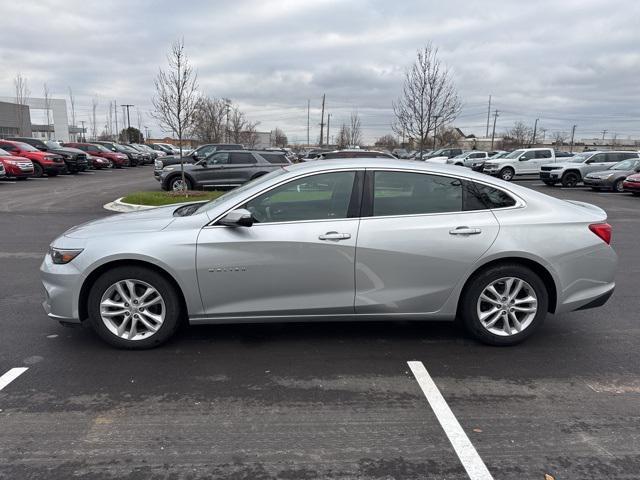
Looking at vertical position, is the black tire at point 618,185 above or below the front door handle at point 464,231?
below

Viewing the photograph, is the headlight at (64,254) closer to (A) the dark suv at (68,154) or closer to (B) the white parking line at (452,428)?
(B) the white parking line at (452,428)

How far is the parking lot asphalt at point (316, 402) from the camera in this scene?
277 centimetres

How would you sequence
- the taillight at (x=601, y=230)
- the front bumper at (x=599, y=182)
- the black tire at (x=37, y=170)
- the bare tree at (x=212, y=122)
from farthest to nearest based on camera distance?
the bare tree at (x=212, y=122), the black tire at (x=37, y=170), the front bumper at (x=599, y=182), the taillight at (x=601, y=230)

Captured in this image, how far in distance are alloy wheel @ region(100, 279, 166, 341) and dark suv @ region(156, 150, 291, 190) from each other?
1333 centimetres

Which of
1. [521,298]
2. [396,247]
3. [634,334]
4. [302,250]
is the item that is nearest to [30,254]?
[302,250]

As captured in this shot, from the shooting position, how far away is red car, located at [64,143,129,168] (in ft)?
111

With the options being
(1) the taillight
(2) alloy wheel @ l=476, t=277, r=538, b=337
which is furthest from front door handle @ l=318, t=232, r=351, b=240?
(1) the taillight

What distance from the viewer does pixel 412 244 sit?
4.09 m

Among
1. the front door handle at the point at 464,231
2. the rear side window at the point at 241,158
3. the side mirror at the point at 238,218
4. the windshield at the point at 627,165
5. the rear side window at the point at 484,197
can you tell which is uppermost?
the rear side window at the point at 484,197

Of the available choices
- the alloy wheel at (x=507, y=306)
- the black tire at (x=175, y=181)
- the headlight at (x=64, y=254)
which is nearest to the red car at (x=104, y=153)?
the black tire at (x=175, y=181)

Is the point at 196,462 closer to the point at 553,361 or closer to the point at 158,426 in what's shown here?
the point at 158,426

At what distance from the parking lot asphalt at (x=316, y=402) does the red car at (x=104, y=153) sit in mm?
31723

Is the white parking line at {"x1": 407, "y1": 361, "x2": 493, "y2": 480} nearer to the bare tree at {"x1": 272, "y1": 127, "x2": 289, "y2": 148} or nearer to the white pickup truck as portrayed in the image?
the white pickup truck

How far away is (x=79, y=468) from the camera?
2705 millimetres
